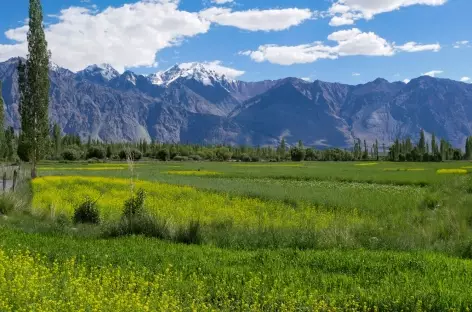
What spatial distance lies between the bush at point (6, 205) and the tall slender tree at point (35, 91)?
30.4 metres

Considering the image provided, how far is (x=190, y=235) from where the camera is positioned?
1675 cm

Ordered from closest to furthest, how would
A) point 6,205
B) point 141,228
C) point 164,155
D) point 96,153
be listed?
point 141,228
point 6,205
point 96,153
point 164,155

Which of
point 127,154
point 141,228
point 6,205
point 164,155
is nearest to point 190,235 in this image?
point 141,228

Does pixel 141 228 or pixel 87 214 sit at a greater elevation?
pixel 87 214

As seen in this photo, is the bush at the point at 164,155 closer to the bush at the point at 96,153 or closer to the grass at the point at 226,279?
the bush at the point at 96,153

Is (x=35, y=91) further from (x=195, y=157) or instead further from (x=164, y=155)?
(x=195, y=157)

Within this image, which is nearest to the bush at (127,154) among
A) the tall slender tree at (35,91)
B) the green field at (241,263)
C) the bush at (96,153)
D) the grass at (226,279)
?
the green field at (241,263)

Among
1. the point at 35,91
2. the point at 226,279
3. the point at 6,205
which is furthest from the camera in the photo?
the point at 35,91

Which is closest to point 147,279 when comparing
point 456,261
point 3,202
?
point 456,261

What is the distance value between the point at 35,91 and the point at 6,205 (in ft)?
110

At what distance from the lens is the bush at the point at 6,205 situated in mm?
22359

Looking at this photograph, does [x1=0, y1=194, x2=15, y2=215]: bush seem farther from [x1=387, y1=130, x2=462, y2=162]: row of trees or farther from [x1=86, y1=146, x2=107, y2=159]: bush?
[x1=86, y1=146, x2=107, y2=159]: bush

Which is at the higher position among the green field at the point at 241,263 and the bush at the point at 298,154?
the bush at the point at 298,154

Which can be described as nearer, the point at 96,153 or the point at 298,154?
the point at 96,153
